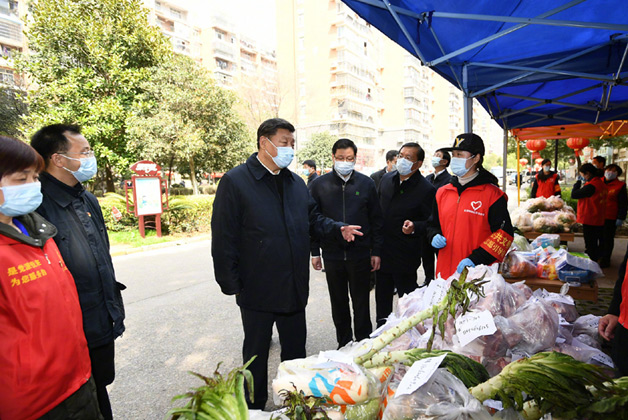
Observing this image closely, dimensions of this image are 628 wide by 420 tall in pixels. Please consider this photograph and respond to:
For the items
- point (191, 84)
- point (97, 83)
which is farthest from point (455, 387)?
point (191, 84)

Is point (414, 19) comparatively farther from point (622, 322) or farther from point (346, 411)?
point (346, 411)

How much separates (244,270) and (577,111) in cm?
728

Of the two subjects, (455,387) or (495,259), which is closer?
(455,387)

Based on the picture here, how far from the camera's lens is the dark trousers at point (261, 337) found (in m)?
2.47

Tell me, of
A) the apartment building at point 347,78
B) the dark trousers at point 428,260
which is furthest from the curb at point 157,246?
the apartment building at point 347,78

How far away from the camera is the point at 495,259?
2.55m

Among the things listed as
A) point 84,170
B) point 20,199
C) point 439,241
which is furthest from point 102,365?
point 439,241

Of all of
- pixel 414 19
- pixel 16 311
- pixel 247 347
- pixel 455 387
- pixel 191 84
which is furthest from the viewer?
pixel 191 84

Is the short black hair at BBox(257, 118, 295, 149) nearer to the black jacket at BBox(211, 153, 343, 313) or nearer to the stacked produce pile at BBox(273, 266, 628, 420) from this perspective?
the black jacket at BBox(211, 153, 343, 313)

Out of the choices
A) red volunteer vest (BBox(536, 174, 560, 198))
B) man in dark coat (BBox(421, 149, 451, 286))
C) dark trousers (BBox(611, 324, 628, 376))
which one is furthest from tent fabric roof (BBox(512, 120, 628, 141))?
dark trousers (BBox(611, 324, 628, 376))

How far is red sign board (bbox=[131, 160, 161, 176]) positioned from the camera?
9.88 meters

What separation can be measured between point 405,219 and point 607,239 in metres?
5.46

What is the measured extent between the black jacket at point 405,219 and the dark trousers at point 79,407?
8.55 ft

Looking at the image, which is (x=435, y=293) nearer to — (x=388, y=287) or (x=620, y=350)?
(x=620, y=350)
